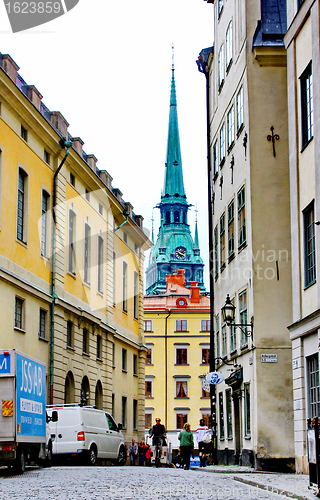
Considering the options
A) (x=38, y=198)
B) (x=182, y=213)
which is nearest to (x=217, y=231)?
(x=38, y=198)

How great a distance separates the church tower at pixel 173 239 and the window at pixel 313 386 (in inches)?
5410

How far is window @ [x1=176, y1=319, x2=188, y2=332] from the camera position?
84.7 meters

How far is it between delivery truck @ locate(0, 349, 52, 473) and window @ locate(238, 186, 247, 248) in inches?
330

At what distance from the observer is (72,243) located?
1387 inches

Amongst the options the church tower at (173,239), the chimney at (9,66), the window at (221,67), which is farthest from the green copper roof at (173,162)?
the chimney at (9,66)

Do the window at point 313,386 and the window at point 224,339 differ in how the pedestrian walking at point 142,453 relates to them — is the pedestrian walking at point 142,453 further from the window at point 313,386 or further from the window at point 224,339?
the window at point 313,386

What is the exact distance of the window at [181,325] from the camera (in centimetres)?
8468

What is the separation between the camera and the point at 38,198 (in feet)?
102

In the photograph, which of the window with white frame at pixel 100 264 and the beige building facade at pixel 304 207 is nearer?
the beige building facade at pixel 304 207

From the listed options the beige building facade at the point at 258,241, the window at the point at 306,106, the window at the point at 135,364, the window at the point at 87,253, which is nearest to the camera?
the window at the point at 306,106

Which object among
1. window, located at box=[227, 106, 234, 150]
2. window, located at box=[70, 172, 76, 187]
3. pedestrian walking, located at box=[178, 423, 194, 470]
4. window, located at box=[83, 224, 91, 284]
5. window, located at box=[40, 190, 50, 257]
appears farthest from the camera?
window, located at box=[83, 224, 91, 284]

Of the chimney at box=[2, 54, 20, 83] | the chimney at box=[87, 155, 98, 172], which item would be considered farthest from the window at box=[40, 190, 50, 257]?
the chimney at box=[87, 155, 98, 172]

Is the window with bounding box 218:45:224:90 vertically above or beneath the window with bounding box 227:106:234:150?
above

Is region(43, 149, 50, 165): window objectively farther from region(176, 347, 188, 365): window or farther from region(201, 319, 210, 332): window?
region(201, 319, 210, 332): window
